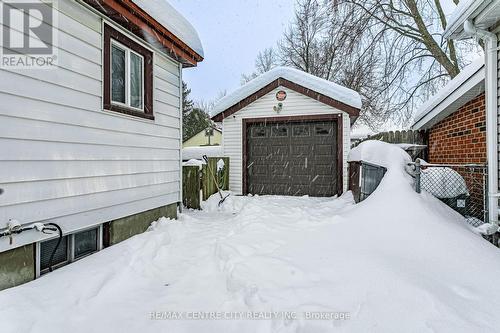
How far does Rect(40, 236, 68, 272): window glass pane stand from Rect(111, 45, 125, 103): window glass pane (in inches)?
75.1

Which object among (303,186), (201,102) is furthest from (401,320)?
(201,102)

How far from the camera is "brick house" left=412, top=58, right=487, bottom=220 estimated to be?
495cm

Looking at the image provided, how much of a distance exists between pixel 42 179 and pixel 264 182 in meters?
6.56

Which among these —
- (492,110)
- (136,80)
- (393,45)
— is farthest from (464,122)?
(393,45)

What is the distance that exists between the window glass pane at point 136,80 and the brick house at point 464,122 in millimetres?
5417

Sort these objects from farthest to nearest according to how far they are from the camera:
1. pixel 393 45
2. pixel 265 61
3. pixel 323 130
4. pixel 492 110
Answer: pixel 265 61, pixel 393 45, pixel 323 130, pixel 492 110

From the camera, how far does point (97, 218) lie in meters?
3.37

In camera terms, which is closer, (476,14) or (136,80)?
(476,14)

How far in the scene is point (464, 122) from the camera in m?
5.59

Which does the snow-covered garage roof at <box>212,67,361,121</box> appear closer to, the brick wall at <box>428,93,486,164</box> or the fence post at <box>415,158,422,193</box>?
the brick wall at <box>428,93,486,164</box>

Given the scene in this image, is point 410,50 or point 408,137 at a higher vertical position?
point 410,50

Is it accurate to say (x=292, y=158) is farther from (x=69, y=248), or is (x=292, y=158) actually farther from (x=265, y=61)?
(x=265, y=61)

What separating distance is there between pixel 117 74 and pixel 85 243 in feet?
7.55

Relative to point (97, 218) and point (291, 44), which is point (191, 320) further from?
point (291, 44)
